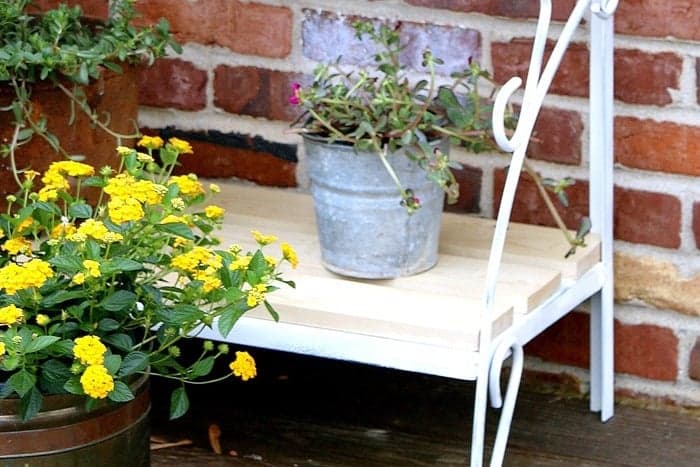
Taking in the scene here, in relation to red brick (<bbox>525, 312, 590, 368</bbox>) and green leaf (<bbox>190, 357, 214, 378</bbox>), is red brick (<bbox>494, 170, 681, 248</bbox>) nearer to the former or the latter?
red brick (<bbox>525, 312, 590, 368</bbox>)

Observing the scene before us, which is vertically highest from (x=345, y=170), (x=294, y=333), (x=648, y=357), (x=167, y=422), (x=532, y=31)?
(x=532, y=31)

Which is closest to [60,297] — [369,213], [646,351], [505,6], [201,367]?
[201,367]

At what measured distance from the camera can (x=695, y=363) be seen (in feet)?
5.68

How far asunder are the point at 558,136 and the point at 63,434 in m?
0.80

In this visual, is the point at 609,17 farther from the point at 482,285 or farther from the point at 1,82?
the point at 1,82

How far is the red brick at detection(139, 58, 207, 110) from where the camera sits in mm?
1872

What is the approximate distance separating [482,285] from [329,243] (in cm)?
17

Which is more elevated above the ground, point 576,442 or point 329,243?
point 329,243

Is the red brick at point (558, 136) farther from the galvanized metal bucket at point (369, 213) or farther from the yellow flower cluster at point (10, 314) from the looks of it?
the yellow flower cluster at point (10, 314)

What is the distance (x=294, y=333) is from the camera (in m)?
1.40

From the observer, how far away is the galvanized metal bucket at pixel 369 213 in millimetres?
1414

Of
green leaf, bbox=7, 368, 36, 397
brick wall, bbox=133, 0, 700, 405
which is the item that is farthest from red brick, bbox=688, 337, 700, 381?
green leaf, bbox=7, 368, 36, 397

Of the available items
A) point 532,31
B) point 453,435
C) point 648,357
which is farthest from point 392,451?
point 532,31

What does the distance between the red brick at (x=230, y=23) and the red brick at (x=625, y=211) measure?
34cm
